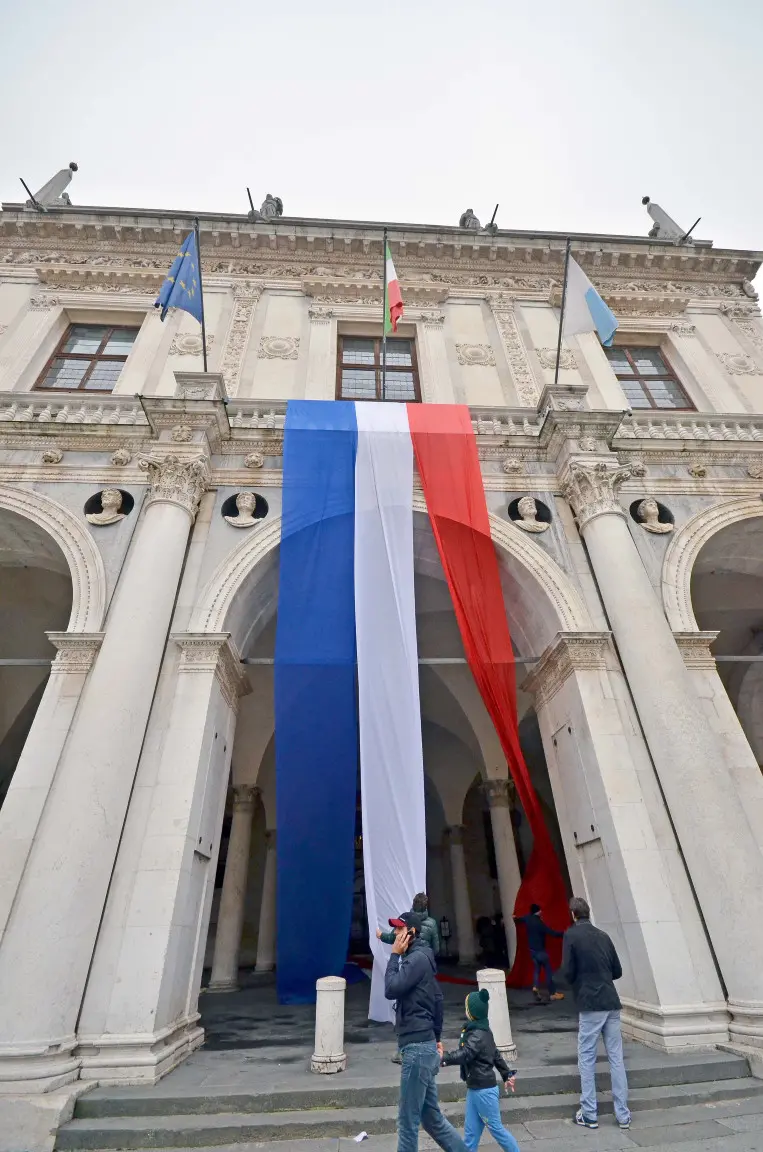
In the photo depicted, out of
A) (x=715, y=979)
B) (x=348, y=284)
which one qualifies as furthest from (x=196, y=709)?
(x=348, y=284)

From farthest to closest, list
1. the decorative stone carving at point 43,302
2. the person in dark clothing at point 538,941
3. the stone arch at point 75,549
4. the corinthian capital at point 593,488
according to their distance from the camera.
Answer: the decorative stone carving at point 43,302
the corinthian capital at point 593,488
the person in dark clothing at point 538,941
the stone arch at point 75,549

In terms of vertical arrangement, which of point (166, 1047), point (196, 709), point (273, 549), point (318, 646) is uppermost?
point (273, 549)

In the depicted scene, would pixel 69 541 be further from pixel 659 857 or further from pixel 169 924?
pixel 659 857

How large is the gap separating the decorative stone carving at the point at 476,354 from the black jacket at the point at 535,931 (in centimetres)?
1158

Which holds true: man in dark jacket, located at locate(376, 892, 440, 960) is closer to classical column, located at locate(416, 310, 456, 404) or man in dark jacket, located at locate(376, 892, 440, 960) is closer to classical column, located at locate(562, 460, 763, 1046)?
classical column, located at locate(562, 460, 763, 1046)

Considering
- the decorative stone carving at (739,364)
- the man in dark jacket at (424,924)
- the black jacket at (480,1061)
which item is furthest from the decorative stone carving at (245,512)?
the decorative stone carving at (739,364)

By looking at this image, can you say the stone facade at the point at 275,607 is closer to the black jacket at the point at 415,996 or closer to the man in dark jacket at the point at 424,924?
the man in dark jacket at the point at 424,924

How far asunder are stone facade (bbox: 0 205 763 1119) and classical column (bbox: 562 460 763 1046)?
0.12 feet

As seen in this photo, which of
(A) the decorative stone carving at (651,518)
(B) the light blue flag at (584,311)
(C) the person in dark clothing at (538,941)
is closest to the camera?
(C) the person in dark clothing at (538,941)

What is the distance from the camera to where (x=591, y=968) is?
5039mm

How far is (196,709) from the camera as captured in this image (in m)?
7.92

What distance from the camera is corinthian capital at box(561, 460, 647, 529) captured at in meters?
9.85

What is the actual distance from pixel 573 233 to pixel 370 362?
798 cm

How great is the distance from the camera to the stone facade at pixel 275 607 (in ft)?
21.3
